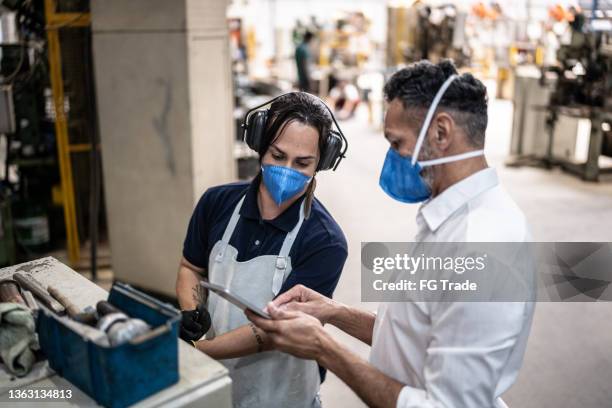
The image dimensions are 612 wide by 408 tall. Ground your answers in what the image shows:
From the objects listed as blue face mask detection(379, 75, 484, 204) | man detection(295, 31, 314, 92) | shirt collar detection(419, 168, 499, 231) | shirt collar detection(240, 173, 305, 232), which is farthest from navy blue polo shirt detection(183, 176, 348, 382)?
man detection(295, 31, 314, 92)

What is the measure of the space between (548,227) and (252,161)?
278 cm

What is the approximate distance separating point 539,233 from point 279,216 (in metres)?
4.16

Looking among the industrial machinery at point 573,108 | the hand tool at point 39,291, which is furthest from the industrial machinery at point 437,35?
the hand tool at point 39,291

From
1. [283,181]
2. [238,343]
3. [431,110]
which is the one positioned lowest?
[238,343]

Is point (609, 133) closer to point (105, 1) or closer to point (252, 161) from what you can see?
point (252, 161)

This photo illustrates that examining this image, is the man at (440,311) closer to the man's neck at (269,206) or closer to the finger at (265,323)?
the finger at (265,323)

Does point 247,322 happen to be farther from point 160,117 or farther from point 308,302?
point 160,117

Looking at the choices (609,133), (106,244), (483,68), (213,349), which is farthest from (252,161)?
(483,68)

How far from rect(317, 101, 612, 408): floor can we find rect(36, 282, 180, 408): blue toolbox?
216 cm

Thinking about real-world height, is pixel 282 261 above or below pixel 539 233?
above

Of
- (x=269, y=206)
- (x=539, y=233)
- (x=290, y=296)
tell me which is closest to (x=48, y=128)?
(x=269, y=206)

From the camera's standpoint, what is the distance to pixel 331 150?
197 centimetres

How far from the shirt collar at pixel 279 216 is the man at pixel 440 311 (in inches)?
15.6

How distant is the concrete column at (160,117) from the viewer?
3727 millimetres
